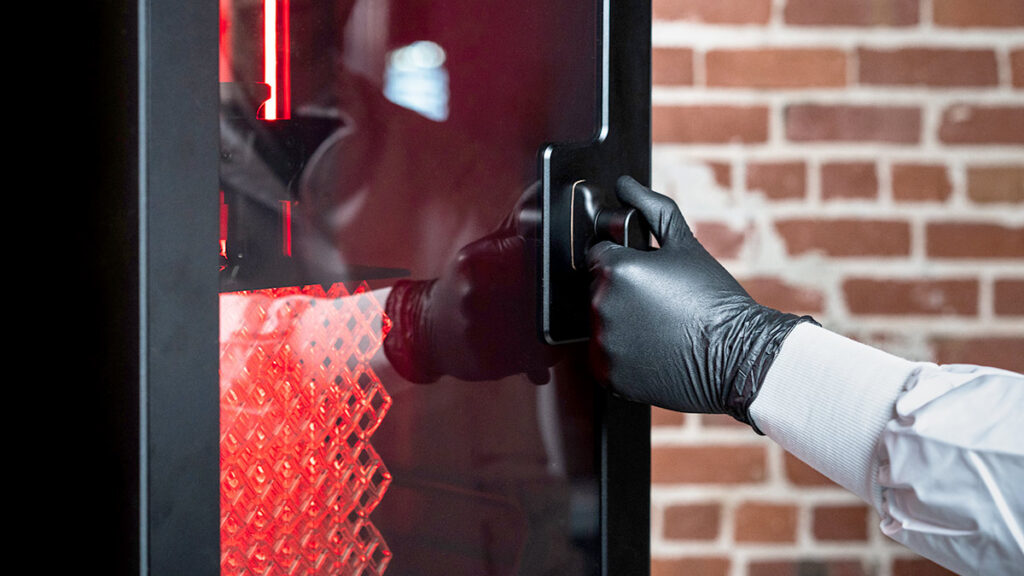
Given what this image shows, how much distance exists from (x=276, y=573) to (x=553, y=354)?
0.95 feet

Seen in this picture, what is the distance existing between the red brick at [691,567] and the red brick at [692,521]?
0.04m

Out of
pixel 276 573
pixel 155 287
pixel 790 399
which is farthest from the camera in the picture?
pixel 790 399

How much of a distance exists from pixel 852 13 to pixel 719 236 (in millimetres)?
404

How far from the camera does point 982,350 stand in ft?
4.26

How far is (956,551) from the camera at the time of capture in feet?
2.15

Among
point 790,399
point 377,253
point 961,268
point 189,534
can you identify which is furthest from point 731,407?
point 961,268

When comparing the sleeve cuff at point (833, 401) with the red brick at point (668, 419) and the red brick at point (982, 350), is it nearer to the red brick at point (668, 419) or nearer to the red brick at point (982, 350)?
the red brick at point (668, 419)

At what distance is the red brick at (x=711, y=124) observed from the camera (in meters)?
1.27

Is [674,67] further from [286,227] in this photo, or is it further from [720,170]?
[286,227]

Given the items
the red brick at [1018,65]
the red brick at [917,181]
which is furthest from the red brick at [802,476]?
the red brick at [1018,65]

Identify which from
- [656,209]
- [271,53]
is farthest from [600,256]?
[271,53]

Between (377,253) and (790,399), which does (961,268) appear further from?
(377,253)

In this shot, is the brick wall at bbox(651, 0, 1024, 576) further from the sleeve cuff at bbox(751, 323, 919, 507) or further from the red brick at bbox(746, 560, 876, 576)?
the sleeve cuff at bbox(751, 323, 919, 507)

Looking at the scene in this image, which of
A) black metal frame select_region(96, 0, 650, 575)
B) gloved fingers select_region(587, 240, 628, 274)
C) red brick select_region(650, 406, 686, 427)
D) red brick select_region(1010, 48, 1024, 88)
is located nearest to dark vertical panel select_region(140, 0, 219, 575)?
black metal frame select_region(96, 0, 650, 575)
